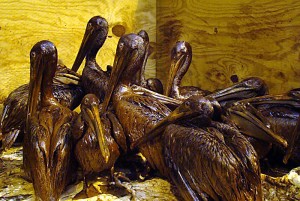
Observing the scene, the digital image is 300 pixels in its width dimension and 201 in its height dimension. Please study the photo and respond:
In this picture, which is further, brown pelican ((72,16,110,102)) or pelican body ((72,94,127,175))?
brown pelican ((72,16,110,102))

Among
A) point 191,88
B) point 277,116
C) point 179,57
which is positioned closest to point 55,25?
point 179,57

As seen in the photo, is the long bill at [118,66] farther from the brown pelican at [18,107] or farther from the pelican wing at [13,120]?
the pelican wing at [13,120]

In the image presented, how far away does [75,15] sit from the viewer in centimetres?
307

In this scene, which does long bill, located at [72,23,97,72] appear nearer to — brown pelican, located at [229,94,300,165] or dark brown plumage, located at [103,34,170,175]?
dark brown plumage, located at [103,34,170,175]

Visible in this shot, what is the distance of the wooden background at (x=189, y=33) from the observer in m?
2.63

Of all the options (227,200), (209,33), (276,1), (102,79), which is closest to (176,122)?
(227,200)

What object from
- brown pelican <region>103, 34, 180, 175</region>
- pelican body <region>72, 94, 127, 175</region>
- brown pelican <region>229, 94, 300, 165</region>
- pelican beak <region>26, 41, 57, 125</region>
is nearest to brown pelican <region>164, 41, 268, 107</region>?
brown pelican <region>229, 94, 300, 165</region>

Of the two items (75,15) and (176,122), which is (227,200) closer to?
(176,122)

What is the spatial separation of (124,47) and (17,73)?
3.16 ft

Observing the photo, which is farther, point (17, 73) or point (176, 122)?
point (17, 73)

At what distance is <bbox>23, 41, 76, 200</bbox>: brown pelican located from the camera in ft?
6.01

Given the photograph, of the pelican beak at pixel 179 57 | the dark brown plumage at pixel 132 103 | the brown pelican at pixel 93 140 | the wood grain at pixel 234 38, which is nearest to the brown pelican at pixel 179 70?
the pelican beak at pixel 179 57

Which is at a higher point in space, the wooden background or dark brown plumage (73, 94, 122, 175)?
the wooden background

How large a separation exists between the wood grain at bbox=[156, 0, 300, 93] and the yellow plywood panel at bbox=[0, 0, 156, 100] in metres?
0.19
